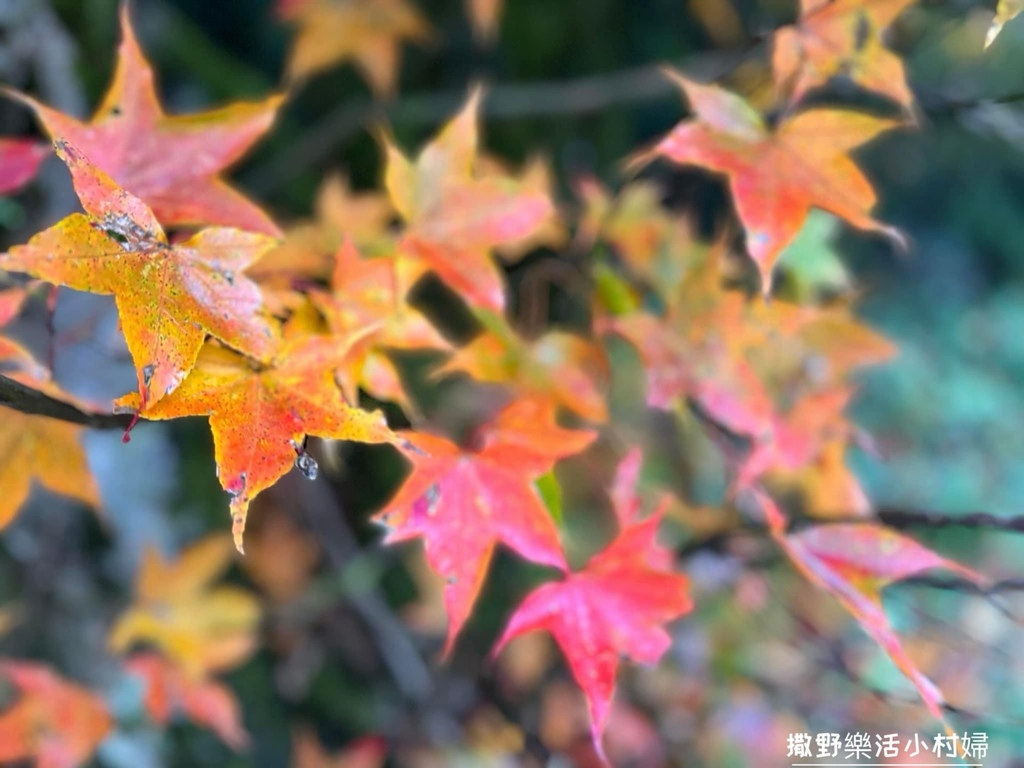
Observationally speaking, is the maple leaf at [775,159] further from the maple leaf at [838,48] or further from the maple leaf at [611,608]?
the maple leaf at [611,608]

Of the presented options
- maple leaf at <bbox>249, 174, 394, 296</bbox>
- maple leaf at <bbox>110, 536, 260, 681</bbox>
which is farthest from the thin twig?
maple leaf at <bbox>249, 174, 394, 296</bbox>

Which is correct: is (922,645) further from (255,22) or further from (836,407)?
(255,22)

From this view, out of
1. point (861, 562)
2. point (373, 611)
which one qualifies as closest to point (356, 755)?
point (373, 611)

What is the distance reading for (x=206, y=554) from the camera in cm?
100

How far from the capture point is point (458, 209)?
66cm

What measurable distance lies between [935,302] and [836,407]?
5.31 feet

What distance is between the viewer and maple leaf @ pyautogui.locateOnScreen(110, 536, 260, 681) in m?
0.95

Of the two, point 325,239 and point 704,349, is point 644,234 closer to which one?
point 704,349

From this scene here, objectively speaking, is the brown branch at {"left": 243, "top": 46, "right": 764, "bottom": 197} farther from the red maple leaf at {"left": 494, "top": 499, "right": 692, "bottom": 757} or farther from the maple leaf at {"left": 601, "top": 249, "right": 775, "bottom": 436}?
the red maple leaf at {"left": 494, "top": 499, "right": 692, "bottom": 757}

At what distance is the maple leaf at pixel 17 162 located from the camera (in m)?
0.58

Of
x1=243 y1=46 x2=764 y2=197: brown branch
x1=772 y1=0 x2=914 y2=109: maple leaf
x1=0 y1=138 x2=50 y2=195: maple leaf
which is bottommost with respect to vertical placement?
x1=243 y1=46 x2=764 y2=197: brown branch

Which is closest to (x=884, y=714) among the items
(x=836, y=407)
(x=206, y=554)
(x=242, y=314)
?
Result: (x=836, y=407)

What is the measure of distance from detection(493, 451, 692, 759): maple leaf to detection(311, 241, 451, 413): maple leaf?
0.19 m

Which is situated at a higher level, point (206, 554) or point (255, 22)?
point (255, 22)
